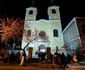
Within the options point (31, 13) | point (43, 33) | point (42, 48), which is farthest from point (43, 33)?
point (31, 13)

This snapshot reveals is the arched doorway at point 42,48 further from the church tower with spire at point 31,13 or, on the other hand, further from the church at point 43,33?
the church tower with spire at point 31,13

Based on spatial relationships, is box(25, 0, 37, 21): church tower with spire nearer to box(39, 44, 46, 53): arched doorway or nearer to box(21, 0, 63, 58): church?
box(21, 0, 63, 58): church

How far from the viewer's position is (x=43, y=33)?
27391 mm

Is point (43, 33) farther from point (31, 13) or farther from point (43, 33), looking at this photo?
point (31, 13)

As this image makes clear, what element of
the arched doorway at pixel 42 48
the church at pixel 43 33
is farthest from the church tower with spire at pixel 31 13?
the arched doorway at pixel 42 48

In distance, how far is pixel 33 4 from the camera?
112 feet

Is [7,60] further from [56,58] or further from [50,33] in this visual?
[50,33]

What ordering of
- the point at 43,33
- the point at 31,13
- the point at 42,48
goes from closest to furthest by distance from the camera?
the point at 42,48, the point at 43,33, the point at 31,13

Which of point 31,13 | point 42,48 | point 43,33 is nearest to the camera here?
point 42,48

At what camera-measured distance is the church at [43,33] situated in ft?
85.5

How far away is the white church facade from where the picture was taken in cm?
2610

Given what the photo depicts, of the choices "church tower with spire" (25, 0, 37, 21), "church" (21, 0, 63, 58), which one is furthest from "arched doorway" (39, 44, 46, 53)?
"church tower with spire" (25, 0, 37, 21)

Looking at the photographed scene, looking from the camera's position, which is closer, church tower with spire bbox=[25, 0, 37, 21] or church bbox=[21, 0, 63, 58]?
church bbox=[21, 0, 63, 58]

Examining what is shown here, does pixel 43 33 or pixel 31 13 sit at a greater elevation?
pixel 31 13
